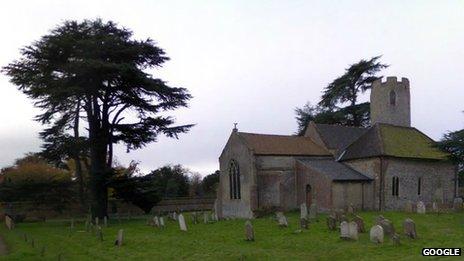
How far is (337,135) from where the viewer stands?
44094mm

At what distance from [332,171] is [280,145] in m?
5.01

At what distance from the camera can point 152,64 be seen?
41594mm

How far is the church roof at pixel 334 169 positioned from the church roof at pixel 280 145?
1063mm

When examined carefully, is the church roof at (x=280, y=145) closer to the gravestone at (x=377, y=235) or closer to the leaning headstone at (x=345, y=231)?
the leaning headstone at (x=345, y=231)

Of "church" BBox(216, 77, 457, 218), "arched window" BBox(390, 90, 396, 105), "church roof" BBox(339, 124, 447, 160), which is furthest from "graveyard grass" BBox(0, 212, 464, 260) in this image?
"arched window" BBox(390, 90, 396, 105)

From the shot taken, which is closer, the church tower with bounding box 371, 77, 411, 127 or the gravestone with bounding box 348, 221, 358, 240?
Result: the gravestone with bounding box 348, 221, 358, 240

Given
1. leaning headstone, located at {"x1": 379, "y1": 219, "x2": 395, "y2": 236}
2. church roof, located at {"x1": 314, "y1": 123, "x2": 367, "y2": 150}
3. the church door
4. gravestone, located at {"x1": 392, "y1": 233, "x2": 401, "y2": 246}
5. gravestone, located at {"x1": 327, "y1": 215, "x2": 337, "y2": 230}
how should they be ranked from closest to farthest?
1. gravestone, located at {"x1": 392, "y1": 233, "x2": 401, "y2": 246}
2. leaning headstone, located at {"x1": 379, "y1": 219, "x2": 395, "y2": 236}
3. gravestone, located at {"x1": 327, "y1": 215, "x2": 337, "y2": 230}
4. the church door
5. church roof, located at {"x1": 314, "y1": 123, "x2": 367, "y2": 150}

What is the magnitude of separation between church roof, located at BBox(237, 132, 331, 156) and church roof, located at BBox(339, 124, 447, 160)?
243 centimetres

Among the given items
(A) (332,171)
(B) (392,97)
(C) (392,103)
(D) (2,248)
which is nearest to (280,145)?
(A) (332,171)

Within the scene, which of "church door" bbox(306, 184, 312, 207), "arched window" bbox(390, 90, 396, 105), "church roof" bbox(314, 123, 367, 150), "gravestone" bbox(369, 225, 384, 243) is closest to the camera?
"gravestone" bbox(369, 225, 384, 243)

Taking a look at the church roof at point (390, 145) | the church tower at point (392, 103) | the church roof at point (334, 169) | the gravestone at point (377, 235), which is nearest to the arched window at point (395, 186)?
the church roof at point (390, 145)

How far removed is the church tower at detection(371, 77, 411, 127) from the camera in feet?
151

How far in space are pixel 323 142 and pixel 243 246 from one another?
24.2 meters

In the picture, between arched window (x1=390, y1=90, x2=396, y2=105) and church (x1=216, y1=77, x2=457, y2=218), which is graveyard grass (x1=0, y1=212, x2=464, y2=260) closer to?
church (x1=216, y1=77, x2=457, y2=218)
